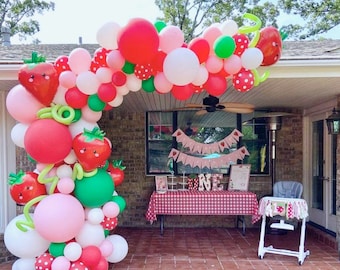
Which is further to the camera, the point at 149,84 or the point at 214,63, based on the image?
the point at 149,84

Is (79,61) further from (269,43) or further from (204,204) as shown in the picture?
(204,204)

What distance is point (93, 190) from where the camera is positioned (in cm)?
348

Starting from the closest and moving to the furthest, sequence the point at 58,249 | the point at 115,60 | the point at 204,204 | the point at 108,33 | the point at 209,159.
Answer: the point at 108,33
the point at 115,60
the point at 58,249
the point at 204,204
the point at 209,159

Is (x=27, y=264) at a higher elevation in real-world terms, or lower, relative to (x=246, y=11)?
lower

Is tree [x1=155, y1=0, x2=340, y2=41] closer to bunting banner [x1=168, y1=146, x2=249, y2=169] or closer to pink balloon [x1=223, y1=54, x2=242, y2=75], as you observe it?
bunting banner [x1=168, y1=146, x2=249, y2=169]

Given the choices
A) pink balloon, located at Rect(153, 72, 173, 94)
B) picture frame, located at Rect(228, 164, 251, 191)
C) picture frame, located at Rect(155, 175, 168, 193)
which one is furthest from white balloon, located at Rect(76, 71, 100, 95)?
picture frame, located at Rect(228, 164, 251, 191)

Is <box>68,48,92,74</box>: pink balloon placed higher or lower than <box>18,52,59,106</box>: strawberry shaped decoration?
higher

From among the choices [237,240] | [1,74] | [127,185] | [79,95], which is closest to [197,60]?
[79,95]

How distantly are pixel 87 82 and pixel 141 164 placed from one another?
3763 mm

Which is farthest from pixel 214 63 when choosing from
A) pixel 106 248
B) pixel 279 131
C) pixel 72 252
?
pixel 279 131

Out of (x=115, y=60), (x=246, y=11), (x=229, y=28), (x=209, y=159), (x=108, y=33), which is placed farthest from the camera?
(x=246, y=11)

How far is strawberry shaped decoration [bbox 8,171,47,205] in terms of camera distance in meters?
3.47

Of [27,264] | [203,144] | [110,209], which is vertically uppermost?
[203,144]

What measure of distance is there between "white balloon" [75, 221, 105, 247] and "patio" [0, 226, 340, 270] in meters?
0.95
